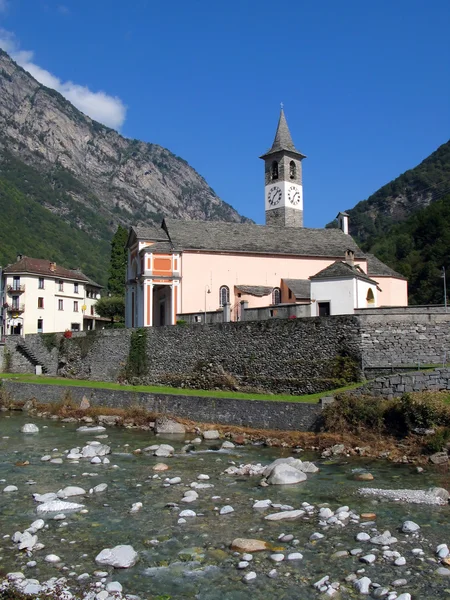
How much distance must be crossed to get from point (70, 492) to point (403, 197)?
11051cm

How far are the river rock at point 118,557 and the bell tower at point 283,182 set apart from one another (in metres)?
49.6

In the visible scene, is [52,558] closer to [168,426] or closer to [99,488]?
[99,488]

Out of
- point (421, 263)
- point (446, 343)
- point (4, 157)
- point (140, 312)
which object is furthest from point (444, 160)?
point (4, 157)

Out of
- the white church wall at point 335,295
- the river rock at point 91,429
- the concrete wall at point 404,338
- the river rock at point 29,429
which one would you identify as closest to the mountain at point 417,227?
the white church wall at point 335,295

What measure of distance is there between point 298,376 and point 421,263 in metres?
46.1

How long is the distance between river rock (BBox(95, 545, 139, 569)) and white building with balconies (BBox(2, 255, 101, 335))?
167 feet

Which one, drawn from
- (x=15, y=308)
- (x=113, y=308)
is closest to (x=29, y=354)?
(x=15, y=308)

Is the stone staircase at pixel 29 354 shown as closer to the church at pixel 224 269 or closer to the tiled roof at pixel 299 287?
the church at pixel 224 269

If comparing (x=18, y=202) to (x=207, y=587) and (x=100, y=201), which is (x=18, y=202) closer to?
(x=100, y=201)

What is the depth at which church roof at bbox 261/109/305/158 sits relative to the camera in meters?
60.0

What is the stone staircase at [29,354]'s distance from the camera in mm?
46500

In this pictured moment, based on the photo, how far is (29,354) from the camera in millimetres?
47781

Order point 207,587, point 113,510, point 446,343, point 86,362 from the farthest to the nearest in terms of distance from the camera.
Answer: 1. point 86,362
2. point 446,343
3. point 113,510
4. point 207,587

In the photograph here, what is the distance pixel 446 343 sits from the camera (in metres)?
25.3
